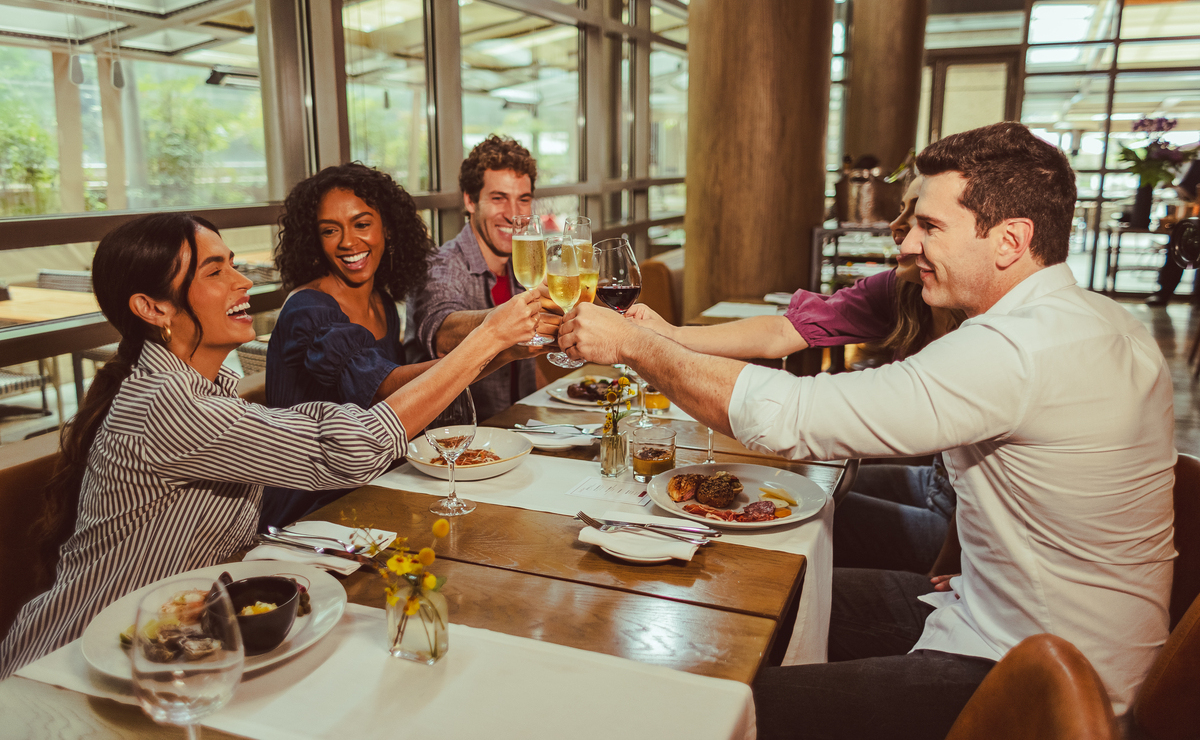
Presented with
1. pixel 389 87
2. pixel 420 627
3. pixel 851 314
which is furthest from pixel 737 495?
pixel 389 87

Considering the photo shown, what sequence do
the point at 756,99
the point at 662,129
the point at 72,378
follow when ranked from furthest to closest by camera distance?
the point at 662,129, the point at 756,99, the point at 72,378

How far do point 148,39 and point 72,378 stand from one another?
1232 mm

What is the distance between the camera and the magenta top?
237 centimetres

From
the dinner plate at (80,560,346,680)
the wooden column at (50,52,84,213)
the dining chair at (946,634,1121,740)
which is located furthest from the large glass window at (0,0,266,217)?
the dining chair at (946,634,1121,740)

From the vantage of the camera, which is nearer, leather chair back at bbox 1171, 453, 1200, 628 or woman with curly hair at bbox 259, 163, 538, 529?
leather chair back at bbox 1171, 453, 1200, 628

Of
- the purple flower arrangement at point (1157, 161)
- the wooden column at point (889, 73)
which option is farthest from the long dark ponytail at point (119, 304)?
the purple flower arrangement at point (1157, 161)

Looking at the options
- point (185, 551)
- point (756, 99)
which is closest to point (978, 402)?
point (185, 551)

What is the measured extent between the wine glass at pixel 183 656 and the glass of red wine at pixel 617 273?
4.00 feet

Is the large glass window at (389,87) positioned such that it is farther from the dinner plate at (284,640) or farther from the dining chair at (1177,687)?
the dining chair at (1177,687)

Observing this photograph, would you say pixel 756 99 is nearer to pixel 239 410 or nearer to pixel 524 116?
pixel 524 116

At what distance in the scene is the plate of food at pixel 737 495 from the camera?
1.47 m

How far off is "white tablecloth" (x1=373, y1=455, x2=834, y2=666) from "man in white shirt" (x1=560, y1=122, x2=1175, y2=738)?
0.12 m

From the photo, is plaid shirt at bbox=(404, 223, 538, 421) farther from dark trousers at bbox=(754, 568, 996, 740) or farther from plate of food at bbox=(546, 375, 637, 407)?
dark trousers at bbox=(754, 568, 996, 740)

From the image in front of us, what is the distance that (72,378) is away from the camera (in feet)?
8.74
